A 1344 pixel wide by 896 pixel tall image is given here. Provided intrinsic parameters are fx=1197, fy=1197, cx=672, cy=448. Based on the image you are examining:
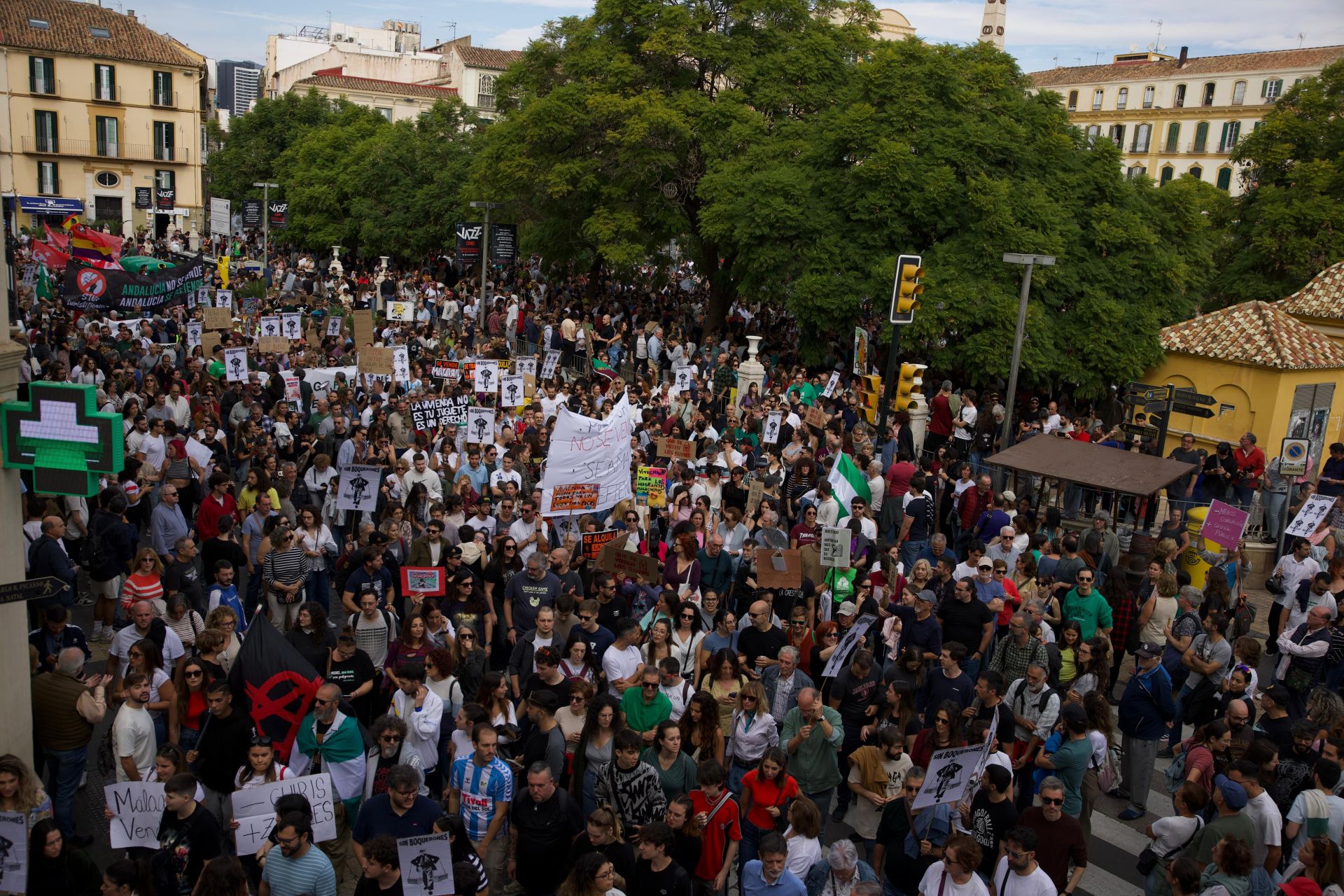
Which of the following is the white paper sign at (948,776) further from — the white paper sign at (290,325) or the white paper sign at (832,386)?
the white paper sign at (290,325)

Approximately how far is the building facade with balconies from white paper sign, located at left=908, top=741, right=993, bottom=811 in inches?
2449

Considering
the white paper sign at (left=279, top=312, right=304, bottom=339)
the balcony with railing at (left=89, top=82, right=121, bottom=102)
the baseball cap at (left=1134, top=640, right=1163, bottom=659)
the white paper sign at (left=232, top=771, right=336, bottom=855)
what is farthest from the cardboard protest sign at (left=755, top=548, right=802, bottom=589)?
the balcony with railing at (left=89, top=82, right=121, bottom=102)

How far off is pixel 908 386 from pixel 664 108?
43.4 ft

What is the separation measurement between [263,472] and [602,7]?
73.0 feet

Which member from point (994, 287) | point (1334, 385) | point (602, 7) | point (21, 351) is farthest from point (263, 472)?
point (602, 7)

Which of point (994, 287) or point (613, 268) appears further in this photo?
point (613, 268)

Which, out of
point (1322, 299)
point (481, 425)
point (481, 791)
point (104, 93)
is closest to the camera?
point (481, 791)

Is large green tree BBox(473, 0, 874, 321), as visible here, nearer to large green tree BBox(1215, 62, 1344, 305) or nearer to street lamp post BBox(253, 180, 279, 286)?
large green tree BBox(1215, 62, 1344, 305)

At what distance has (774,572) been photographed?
440 inches

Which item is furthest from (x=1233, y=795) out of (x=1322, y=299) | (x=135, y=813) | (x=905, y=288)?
(x=1322, y=299)

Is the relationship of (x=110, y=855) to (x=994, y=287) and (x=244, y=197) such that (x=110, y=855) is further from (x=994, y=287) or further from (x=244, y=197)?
(x=244, y=197)

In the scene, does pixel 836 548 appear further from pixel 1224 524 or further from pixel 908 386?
pixel 908 386

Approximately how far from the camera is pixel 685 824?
6.96 metres

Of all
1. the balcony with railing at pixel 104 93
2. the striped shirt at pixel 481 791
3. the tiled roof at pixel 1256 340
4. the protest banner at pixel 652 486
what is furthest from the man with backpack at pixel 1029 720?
the balcony with railing at pixel 104 93
